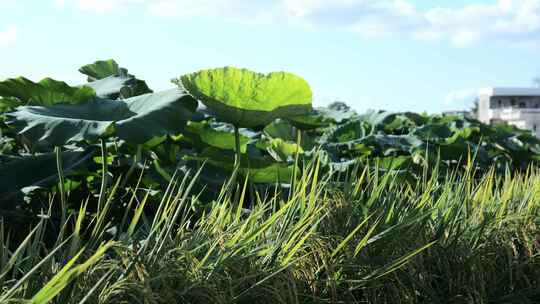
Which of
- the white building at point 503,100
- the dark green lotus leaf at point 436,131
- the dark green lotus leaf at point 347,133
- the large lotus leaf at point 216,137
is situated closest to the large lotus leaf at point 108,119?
the large lotus leaf at point 216,137

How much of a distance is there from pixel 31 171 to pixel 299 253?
1.28 meters

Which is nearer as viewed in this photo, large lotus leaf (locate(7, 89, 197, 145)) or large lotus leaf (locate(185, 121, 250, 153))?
large lotus leaf (locate(7, 89, 197, 145))

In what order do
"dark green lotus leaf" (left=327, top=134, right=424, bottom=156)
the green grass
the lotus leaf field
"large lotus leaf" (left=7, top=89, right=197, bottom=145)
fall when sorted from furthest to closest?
"dark green lotus leaf" (left=327, top=134, right=424, bottom=156), "large lotus leaf" (left=7, top=89, right=197, bottom=145), the lotus leaf field, the green grass

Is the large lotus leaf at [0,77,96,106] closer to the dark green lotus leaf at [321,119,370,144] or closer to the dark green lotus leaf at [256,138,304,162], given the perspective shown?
the dark green lotus leaf at [256,138,304,162]

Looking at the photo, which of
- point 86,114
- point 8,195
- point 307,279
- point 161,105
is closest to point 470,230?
point 307,279

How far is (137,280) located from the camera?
7.36ft

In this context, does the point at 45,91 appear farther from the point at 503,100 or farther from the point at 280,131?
the point at 503,100

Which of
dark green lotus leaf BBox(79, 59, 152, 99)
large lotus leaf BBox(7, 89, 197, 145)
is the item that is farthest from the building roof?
large lotus leaf BBox(7, 89, 197, 145)

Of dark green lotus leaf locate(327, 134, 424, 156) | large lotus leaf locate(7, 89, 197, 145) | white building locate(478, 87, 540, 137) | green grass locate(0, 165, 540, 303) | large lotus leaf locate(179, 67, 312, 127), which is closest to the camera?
green grass locate(0, 165, 540, 303)

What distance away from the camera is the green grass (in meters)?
2.18

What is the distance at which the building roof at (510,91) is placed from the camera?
62.3 meters

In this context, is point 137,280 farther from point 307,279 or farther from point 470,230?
point 470,230

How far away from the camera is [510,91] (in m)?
63.2

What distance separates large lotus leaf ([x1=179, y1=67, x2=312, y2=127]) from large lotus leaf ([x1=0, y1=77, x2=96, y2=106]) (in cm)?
48
